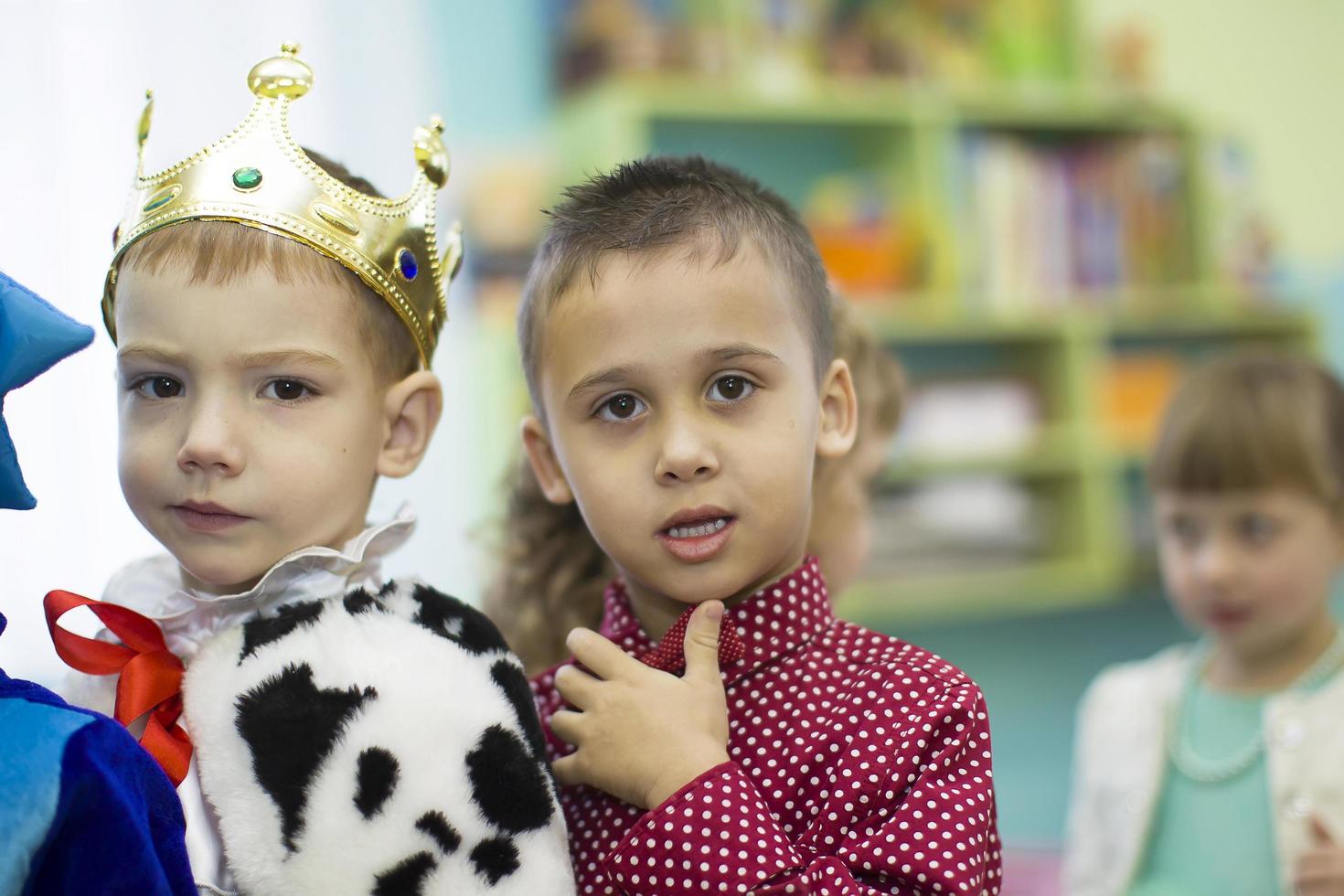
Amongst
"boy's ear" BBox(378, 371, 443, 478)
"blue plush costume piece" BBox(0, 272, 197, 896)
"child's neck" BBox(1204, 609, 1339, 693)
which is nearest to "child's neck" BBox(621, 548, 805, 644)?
"boy's ear" BBox(378, 371, 443, 478)

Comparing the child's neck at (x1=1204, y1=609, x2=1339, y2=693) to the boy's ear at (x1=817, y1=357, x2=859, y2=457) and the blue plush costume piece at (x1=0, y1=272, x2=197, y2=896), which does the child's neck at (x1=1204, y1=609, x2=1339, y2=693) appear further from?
the blue plush costume piece at (x1=0, y1=272, x2=197, y2=896)

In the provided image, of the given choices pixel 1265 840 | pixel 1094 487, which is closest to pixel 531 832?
pixel 1265 840

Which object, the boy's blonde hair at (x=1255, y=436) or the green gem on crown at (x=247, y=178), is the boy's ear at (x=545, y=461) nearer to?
the green gem on crown at (x=247, y=178)

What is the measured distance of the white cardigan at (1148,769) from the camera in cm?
171

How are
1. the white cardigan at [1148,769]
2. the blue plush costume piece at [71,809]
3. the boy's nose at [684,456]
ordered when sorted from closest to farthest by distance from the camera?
1. the blue plush costume piece at [71,809]
2. the boy's nose at [684,456]
3. the white cardigan at [1148,769]

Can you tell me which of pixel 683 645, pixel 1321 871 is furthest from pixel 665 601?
Answer: pixel 1321 871

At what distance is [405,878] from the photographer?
0.87 m

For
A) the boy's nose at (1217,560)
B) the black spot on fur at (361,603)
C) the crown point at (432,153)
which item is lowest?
the black spot on fur at (361,603)

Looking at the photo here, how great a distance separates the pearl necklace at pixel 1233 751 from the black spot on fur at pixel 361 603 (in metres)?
1.34

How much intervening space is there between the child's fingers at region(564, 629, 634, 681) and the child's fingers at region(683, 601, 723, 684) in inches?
1.7

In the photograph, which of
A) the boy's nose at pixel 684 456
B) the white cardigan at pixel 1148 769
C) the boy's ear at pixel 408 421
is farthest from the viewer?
the white cardigan at pixel 1148 769

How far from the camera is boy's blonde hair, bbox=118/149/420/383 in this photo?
0.99 metres

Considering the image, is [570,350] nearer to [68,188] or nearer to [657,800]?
[657,800]

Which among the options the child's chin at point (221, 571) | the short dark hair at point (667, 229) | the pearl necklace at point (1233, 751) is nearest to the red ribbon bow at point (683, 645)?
the short dark hair at point (667, 229)
